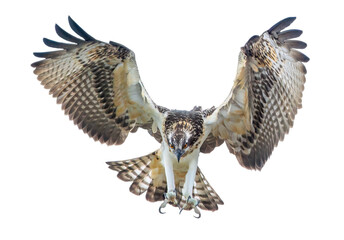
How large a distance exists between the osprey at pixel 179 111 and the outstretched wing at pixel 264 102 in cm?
1

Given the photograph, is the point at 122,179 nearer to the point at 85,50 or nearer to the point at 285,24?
the point at 85,50

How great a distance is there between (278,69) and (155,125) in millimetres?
1920

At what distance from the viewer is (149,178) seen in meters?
13.3

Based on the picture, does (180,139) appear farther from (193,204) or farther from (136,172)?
(136,172)

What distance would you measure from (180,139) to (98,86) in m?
1.51

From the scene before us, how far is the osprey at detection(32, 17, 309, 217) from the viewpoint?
12.1 m

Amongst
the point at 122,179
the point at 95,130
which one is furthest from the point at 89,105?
the point at 122,179

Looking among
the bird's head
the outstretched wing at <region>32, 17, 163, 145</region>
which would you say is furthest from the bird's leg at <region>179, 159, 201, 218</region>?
the outstretched wing at <region>32, 17, 163, 145</region>

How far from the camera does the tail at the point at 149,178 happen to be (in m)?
13.3

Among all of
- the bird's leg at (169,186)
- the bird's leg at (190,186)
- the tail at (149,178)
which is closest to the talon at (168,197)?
the bird's leg at (169,186)

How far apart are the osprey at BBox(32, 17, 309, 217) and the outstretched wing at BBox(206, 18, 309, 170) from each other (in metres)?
0.01

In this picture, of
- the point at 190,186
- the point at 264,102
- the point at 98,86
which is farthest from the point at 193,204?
the point at 98,86

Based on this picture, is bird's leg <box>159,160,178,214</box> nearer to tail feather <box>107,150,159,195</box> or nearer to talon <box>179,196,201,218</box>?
talon <box>179,196,201,218</box>

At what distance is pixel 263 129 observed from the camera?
1266 cm
